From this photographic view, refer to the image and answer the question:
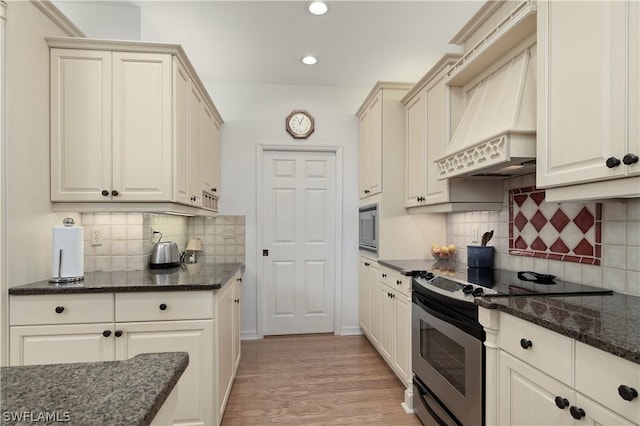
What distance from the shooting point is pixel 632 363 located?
891mm

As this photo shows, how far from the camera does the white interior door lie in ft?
12.7

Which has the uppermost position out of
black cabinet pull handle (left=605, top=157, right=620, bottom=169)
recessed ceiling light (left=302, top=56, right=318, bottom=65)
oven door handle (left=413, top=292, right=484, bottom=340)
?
recessed ceiling light (left=302, top=56, right=318, bottom=65)

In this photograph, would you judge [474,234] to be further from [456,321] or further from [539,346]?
[539,346]

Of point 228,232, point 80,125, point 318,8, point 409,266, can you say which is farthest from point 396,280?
point 80,125

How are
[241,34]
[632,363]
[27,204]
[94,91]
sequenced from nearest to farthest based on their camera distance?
[632,363], [27,204], [94,91], [241,34]

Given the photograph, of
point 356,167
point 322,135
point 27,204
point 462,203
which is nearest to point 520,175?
point 462,203

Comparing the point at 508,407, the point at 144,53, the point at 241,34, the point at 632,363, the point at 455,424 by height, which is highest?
the point at 241,34

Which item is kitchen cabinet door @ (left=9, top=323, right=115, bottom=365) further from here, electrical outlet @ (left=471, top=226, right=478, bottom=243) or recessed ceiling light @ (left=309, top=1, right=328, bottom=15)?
electrical outlet @ (left=471, top=226, right=478, bottom=243)

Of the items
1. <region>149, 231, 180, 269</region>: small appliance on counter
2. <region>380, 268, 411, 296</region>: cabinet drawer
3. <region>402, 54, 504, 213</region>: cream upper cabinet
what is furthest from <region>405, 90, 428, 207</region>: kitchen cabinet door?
<region>149, 231, 180, 269</region>: small appliance on counter

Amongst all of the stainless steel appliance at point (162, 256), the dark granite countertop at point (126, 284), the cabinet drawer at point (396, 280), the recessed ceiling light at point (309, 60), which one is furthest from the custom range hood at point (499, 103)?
the stainless steel appliance at point (162, 256)

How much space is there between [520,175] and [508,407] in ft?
4.67

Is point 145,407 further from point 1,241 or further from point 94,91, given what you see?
point 94,91

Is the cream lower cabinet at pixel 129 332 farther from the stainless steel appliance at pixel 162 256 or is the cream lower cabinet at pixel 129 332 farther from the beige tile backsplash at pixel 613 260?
the beige tile backsplash at pixel 613 260

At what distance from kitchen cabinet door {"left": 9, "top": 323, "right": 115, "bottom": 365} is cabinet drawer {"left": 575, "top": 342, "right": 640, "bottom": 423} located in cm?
211
